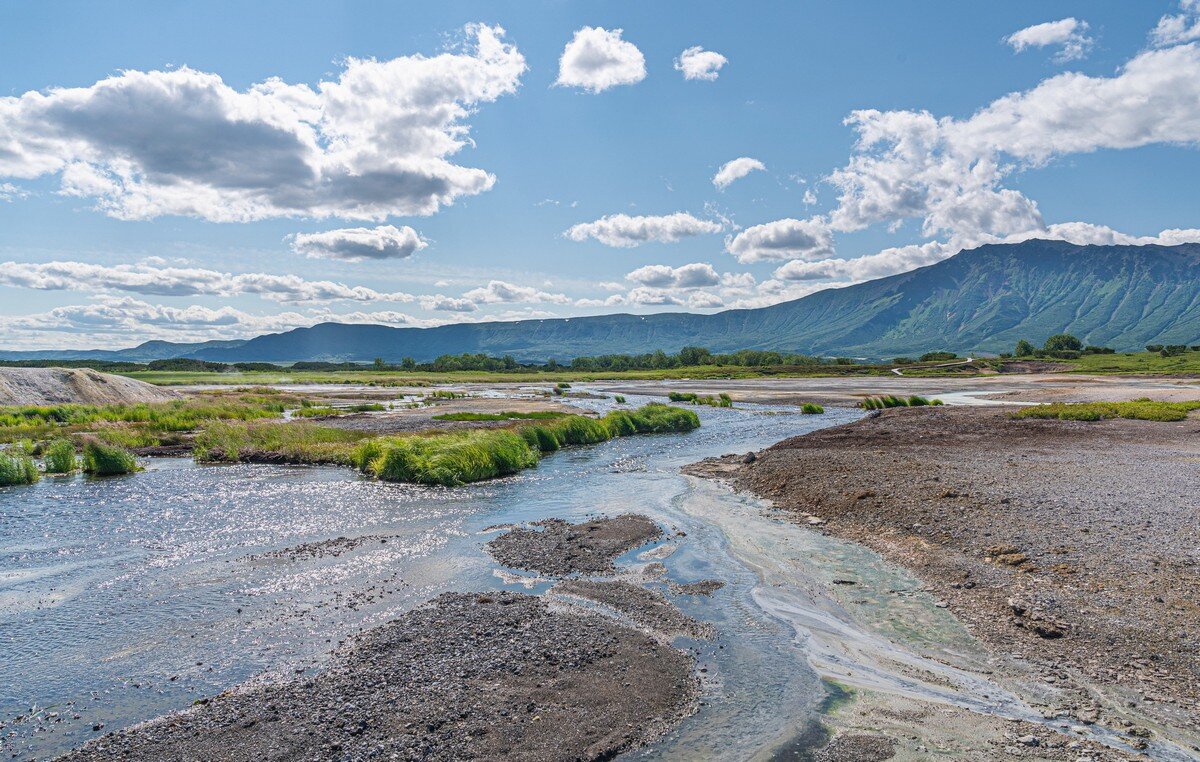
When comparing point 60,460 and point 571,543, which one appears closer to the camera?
point 571,543

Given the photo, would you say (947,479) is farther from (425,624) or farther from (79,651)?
(79,651)

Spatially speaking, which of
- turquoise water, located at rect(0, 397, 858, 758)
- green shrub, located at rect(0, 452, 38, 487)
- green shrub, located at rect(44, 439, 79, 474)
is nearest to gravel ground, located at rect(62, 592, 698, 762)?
turquoise water, located at rect(0, 397, 858, 758)

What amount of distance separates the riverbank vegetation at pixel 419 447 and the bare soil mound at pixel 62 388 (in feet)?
110

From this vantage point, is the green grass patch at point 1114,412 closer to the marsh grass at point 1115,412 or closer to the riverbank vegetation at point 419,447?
the marsh grass at point 1115,412

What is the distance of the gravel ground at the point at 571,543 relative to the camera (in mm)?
17266

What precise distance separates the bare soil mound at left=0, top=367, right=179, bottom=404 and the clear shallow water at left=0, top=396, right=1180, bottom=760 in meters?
44.7

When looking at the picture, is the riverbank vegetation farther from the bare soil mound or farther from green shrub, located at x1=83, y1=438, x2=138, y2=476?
the bare soil mound

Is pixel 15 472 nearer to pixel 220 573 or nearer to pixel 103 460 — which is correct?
pixel 103 460

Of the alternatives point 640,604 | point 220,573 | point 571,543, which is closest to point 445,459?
point 571,543

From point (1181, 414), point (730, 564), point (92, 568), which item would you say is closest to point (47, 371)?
point (92, 568)

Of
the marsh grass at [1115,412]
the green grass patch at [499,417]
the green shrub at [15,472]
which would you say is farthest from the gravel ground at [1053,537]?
the green shrub at [15,472]

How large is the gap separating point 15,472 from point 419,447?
18.0m

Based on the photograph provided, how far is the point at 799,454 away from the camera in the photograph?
34125 mm

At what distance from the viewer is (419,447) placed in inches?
1271
